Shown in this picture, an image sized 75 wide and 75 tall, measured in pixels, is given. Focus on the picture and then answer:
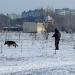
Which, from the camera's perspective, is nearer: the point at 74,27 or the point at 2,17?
the point at 74,27

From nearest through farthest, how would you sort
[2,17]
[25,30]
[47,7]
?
1. [47,7]
2. [25,30]
3. [2,17]

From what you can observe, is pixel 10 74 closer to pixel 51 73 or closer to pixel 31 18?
pixel 51 73

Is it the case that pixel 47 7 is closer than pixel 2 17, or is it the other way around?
pixel 47 7

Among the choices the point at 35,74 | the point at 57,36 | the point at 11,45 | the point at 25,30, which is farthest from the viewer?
the point at 25,30

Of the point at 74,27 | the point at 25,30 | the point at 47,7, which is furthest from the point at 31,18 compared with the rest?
the point at 47,7

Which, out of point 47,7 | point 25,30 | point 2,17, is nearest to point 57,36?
point 47,7

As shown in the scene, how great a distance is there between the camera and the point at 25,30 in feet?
332

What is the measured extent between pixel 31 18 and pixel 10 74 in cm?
13928

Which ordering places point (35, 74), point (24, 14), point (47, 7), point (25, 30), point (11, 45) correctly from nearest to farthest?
1. point (35, 74)
2. point (11, 45)
3. point (47, 7)
4. point (25, 30)
5. point (24, 14)

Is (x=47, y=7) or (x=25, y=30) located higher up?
(x=47, y=7)

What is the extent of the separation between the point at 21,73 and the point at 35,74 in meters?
0.61

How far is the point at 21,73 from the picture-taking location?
1167 centimetres

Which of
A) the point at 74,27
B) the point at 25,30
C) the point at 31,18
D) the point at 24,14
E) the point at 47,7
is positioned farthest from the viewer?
the point at 24,14

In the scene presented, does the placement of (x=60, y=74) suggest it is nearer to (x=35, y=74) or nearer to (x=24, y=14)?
(x=35, y=74)
